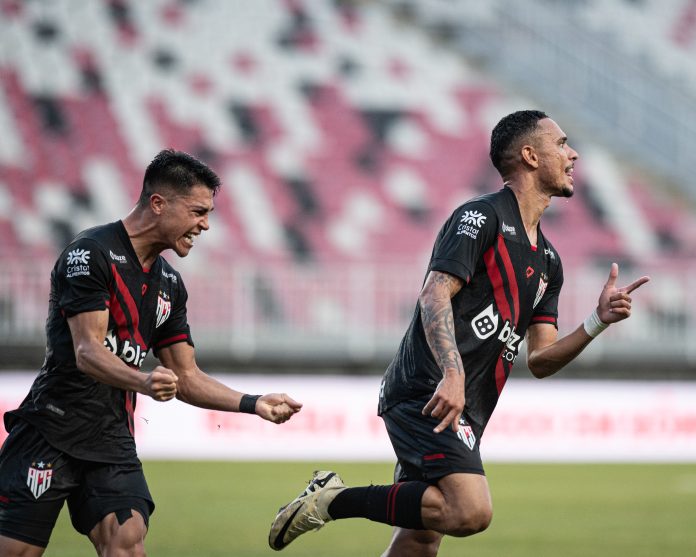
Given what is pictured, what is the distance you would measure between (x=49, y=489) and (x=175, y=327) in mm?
1079

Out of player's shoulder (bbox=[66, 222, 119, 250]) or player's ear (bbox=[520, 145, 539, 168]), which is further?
player's ear (bbox=[520, 145, 539, 168])

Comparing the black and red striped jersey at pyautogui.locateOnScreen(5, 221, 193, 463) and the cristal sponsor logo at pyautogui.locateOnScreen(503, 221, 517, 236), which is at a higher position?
the cristal sponsor logo at pyautogui.locateOnScreen(503, 221, 517, 236)

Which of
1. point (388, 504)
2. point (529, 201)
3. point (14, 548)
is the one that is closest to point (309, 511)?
point (388, 504)

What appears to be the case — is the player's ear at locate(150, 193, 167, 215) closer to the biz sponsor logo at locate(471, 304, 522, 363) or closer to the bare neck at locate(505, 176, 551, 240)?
the biz sponsor logo at locate(471, 304, 522, 363)

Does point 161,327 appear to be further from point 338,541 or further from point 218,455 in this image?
point 218,455

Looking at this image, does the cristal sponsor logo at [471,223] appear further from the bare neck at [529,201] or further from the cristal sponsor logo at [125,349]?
the cristal sponsor logo at [125,349]

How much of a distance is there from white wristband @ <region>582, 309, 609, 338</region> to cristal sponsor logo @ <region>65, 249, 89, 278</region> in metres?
2.64

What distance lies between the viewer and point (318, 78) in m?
24.0

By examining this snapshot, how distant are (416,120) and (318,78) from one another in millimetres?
2147

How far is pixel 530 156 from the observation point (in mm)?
6258

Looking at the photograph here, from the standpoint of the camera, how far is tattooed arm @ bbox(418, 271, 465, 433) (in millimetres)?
5426

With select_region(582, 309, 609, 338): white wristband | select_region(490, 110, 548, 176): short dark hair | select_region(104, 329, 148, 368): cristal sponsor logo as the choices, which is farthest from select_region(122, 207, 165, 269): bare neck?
select_region(582, 309, 609, 338): white wristband

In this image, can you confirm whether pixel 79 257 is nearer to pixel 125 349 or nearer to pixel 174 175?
pixel 125 349

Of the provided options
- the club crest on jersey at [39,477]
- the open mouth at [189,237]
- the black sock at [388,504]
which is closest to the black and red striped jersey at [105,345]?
the club crest on jersey at [39,477]
